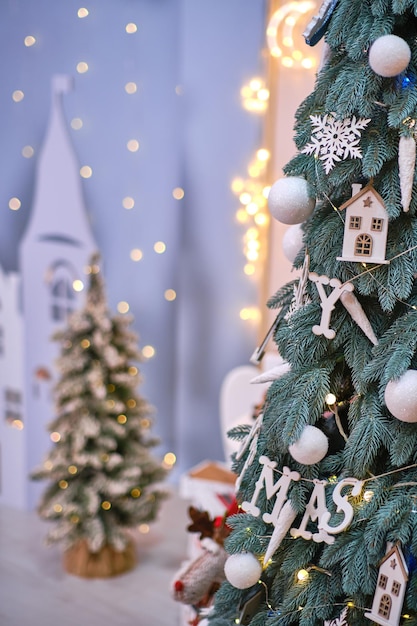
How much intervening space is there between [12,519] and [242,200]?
2.06 meters

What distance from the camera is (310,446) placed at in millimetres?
1430

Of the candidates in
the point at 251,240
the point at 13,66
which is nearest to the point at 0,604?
the point at 251,240

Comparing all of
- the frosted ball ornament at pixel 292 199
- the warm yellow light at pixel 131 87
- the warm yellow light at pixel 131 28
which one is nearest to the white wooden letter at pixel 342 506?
the frosted ball ornament at pixel 292 199

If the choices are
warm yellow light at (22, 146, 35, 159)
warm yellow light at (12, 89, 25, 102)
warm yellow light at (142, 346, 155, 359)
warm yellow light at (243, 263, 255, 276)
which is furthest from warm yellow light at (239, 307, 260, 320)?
warm yellow light at (12, 89, 25, 102)

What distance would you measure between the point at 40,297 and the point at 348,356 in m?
2.42

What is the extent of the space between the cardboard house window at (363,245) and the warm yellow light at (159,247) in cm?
241

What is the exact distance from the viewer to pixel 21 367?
3631 mm

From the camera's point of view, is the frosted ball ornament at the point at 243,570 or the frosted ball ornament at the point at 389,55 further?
the frosted ball ornament at the point at 243,570

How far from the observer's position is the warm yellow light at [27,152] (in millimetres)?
3592

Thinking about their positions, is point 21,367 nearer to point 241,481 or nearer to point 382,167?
point 241,481

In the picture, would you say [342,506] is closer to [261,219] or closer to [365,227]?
[365,227]

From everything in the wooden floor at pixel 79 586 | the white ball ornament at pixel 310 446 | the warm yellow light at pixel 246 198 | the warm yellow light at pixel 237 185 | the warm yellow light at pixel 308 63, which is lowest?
the wooden floor at pixel 79 586

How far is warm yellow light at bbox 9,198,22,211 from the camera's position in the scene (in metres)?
3.66

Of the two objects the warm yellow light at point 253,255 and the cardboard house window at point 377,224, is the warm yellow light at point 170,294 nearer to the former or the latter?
the warm yellow light at point 253,255
